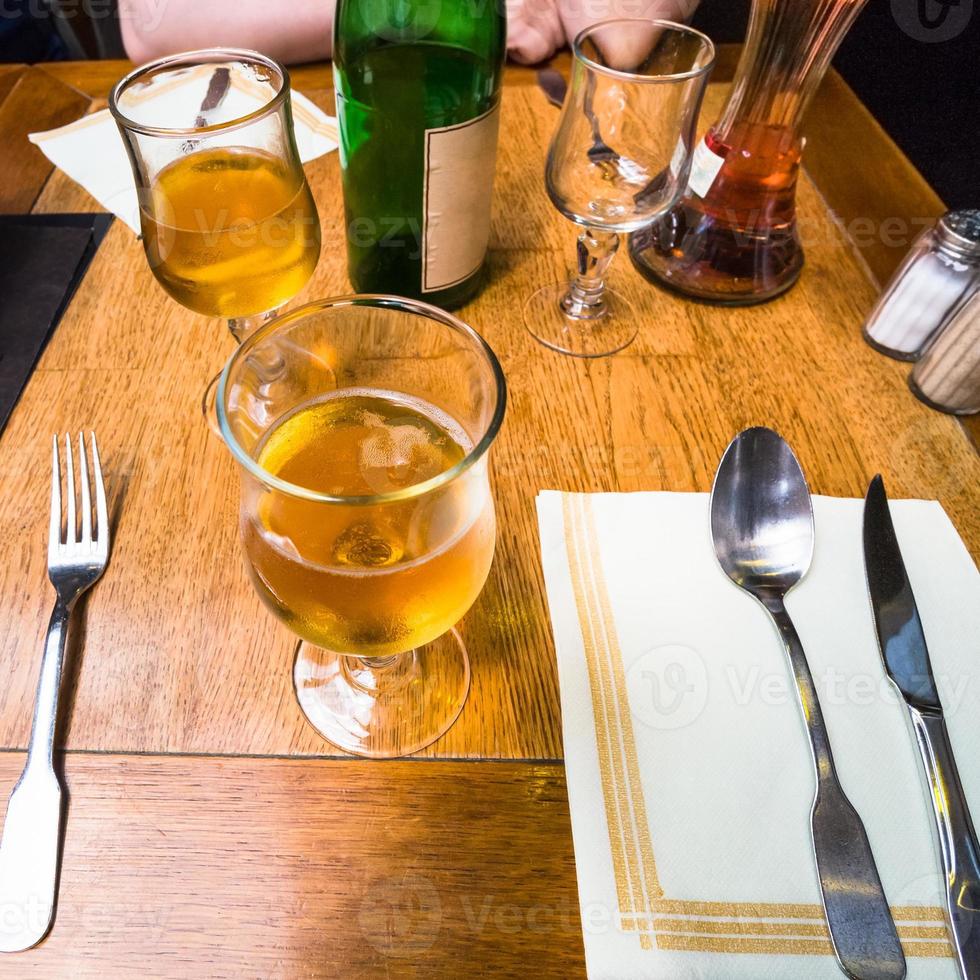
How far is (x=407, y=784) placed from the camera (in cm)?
37

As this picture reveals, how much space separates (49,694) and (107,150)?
56cm

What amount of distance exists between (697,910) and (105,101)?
0.89 m

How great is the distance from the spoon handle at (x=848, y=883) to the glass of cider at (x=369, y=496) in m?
0.18

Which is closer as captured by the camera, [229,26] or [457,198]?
[457,198]

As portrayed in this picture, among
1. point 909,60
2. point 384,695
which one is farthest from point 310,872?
point 909,60

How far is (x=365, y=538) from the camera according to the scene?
12.1 inches

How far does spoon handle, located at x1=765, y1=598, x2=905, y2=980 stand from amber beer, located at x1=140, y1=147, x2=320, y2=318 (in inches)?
16.9

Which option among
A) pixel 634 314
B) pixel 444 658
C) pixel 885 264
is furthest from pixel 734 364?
pixel 444 658

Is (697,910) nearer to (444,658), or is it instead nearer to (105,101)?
(444,658)

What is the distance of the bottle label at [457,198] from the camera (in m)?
0.50

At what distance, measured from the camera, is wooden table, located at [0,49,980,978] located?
334 millimetres

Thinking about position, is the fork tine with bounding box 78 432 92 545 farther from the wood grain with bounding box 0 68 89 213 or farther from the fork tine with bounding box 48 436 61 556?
the wood grain with bounding box 0 68 89 213

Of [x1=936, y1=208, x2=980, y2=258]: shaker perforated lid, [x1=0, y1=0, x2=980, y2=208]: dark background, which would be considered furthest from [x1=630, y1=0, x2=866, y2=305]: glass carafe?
[x1=0, y1=0, x2=980, y2=208]: dark background

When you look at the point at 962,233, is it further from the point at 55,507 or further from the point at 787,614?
the point at 55,507
